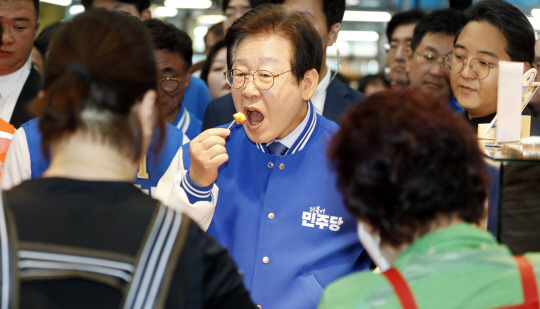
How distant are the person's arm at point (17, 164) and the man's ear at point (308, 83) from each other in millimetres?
985

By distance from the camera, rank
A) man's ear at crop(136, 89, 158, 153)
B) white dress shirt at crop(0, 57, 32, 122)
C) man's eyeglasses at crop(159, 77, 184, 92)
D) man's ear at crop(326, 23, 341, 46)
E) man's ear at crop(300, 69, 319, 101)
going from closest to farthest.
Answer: man's ear at crop(136, 89, 158, 153) < man's ear at crop(300, 69, 319, 101) < white dress shirt at crop(0, 57, 32, 122) < man's eyeglasses at crop(159, 77, 184, 92) < man's ear at crop(326, 23, 341, 46)

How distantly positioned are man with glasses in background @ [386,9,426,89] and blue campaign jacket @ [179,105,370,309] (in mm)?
3284

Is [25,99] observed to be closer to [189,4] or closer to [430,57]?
[430,57]

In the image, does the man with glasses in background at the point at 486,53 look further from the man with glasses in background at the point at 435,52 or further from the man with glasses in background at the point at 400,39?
the man with glasses in background at the point at 400,39

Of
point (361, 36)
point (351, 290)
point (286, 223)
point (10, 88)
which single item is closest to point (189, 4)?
point (361, 36)

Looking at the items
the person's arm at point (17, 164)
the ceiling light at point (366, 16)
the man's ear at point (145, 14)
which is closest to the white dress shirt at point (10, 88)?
the man's ear at point (145, 14)

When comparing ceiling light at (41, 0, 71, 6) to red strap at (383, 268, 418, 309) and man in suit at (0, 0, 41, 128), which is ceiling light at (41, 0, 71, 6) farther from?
red strap at (383, 268, 418, 309)

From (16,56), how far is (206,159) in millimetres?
1990

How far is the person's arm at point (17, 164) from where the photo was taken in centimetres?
229

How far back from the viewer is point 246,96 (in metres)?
2.33

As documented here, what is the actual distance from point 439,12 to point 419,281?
3.59 meters

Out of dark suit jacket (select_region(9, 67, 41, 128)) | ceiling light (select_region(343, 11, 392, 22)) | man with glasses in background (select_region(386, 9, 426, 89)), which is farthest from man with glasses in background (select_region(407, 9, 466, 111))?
ceiling light (select_region(343, 11, 392, 22))

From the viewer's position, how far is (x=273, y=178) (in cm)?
226

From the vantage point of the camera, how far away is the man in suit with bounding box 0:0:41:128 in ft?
11.7
